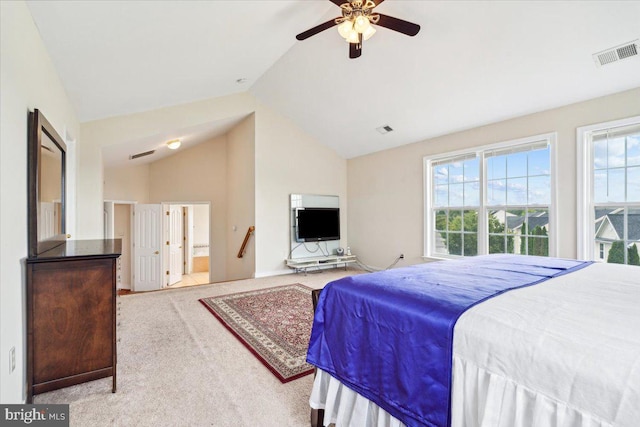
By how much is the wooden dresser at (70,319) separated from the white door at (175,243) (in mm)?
5639

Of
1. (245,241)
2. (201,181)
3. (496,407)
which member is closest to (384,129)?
(245,241)

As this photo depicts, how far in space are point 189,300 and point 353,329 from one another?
3.29 meters

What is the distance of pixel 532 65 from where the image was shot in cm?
324

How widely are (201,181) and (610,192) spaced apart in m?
7.06

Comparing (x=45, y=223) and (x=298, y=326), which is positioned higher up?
(x=45, y=223)

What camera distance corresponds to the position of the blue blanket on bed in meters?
1.13

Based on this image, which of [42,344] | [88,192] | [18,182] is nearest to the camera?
[18,182]

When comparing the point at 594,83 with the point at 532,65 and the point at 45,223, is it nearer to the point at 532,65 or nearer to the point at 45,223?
the point at 532,65

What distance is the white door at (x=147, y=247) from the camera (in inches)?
268

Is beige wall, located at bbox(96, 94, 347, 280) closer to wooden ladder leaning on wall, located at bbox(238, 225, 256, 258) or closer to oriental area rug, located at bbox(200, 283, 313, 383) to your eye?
wooden ladder leaning on wall, located at bbox(238, 225, 256, 258)

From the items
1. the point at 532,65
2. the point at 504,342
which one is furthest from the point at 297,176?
the point at 504,342

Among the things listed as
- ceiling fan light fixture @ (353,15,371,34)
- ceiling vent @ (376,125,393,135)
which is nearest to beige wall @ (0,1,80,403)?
ceiling fan light fixture @ (353,15,371,34)

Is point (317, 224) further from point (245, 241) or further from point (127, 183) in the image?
point (127, 183)

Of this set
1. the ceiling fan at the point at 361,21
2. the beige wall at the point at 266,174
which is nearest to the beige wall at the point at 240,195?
the beige wall at the point at 266,174
